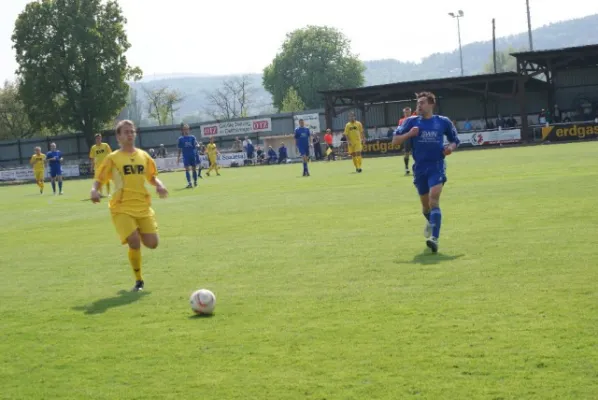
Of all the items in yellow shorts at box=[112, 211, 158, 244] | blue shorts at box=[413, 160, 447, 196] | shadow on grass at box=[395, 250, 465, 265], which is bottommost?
shadow on grass at box=[395, 250, 465, 265]

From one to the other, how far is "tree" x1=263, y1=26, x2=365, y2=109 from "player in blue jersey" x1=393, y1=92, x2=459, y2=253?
112859mm

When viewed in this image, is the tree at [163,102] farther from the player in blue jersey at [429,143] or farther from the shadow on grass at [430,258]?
the shadow on grass at [430,258]

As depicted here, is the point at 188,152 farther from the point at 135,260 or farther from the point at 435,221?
the point at 135,260

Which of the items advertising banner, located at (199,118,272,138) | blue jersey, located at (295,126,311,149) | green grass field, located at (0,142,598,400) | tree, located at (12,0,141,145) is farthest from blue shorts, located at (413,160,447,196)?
tree, located at (12,0,141,145)

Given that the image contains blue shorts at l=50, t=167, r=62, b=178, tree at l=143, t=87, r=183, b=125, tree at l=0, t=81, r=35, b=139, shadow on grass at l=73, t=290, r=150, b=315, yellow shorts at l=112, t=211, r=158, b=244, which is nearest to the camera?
shadow on grass at l=73, t=290, r=150, b=315

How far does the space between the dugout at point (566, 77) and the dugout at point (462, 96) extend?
29.3 inches

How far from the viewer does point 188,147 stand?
33281 mm

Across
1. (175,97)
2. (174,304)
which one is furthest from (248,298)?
(175,97)

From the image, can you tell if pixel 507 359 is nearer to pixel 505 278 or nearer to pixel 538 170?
pixel 505 278

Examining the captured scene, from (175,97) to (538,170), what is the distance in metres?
98.4

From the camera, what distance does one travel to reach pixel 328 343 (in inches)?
283

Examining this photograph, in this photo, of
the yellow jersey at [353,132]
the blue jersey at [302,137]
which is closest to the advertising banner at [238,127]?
the blue jersey at [302,137]

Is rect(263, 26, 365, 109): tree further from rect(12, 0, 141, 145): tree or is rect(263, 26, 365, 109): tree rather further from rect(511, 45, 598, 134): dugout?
rect(511, 45, 598, 134): dugout

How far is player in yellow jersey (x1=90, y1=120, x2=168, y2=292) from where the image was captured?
10.5m
